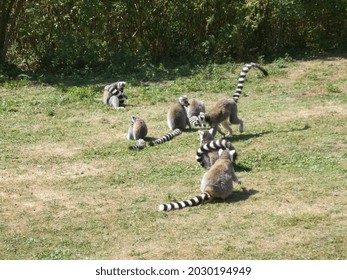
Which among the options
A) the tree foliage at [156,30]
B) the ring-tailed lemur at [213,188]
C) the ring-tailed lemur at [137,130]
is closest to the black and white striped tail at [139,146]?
the ring-tailed lemur at [137,130]

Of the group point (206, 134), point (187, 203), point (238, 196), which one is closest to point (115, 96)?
point (206, 134)

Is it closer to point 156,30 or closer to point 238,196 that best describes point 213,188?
point 238,196

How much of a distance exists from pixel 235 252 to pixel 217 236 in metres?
0.61

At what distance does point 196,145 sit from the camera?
541 inches

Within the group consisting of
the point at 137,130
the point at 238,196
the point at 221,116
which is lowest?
the point at 238,196

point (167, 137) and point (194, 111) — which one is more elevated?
point (194, 111)

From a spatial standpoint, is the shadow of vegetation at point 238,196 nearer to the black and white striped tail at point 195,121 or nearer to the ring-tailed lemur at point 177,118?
the ring-tailed lemur at point 177,118

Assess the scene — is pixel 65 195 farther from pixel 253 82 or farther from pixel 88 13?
pixel 88 13

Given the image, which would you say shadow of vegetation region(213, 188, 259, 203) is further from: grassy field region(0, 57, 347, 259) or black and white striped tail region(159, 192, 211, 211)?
black and white striped tail region(159, 192, 211, 211)

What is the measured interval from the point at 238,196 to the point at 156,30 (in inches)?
518

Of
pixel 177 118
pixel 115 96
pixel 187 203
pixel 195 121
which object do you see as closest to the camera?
pixel 187 203

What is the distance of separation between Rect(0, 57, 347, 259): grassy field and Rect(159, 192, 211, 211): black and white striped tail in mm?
103

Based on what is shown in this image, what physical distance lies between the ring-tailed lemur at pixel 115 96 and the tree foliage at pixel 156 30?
425cm

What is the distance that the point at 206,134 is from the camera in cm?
1285
